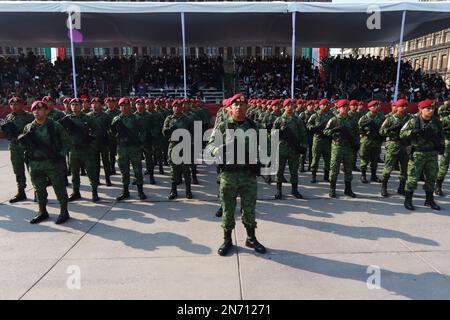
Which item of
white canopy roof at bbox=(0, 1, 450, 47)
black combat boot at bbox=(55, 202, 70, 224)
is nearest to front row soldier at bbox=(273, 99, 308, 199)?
black combat boot at bbox=(55, 202, 70, 224)

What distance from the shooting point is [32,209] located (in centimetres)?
589

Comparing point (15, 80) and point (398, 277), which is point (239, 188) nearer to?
point (398, 277)

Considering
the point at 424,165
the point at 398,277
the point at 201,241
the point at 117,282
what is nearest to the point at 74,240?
the point at 117,282

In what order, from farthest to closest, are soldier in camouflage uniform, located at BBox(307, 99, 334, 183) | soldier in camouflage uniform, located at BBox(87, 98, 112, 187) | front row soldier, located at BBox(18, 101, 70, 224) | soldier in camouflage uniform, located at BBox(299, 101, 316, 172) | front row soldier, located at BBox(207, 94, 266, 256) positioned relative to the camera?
soldier in camouflage uniform, located at BBox(299, 101, 316, 172) < soldier in camouflage uniform, located at BBox(307, 99, 334, 183) < soldier in camouflage uniform, located at BBox(87, 98, 112, 187) < front row soldier, located at BBox(18, 101, 70, 224) < front row soldier, located at BBox(207, 94, 266, 256)

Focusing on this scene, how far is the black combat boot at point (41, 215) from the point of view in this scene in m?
5.25

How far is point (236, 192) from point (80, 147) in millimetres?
3530

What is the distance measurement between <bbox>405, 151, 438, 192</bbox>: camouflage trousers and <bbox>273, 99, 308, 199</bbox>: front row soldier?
187cm

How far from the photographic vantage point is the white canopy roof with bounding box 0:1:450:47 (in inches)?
461

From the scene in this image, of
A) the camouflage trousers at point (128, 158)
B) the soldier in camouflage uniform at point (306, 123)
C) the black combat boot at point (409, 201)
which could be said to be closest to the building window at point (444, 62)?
the soldier in camouflage uniform at point (306, 123)

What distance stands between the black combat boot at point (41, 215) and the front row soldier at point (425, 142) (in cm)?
609

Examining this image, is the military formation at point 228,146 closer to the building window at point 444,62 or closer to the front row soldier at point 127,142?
the front row soldier at point 127,142

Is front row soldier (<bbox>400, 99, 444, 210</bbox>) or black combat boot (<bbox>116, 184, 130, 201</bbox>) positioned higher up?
front row soldier (<bbox>400, 99, 444, 210</bbox>)

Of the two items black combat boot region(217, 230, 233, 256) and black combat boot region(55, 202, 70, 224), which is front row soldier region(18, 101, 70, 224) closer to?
black combat boot region(55, 202, 70, 224)

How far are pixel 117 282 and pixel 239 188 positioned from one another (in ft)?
5.75
